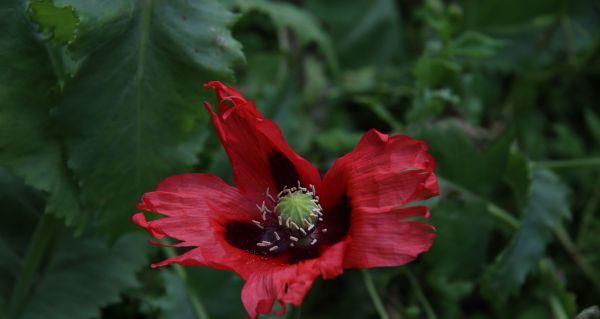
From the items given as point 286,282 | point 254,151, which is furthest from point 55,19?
point 286,282

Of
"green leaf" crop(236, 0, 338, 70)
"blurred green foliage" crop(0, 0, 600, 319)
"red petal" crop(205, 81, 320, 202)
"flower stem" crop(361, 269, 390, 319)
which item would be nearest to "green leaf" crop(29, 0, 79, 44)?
"blurred green foliage" crop(0, 0, 600, 319)

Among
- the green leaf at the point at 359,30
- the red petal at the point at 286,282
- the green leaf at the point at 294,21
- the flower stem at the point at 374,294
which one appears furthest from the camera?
the green leaf at the point at 359,30

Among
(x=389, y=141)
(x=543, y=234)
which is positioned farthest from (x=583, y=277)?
(x=389, y=141)

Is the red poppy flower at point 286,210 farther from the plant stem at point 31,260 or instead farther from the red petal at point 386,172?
the plant stem at point 31,260

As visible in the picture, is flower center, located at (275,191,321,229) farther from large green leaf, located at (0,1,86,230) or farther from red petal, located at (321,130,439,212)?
large green leaf, located at (0,1,86,230)

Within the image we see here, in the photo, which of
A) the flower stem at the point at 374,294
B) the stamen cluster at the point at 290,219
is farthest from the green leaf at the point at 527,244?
the stamen cluster at the point at 290,219

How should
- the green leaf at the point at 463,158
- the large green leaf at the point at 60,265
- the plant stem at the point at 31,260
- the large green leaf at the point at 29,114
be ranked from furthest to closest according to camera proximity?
the green leaf at the point at 463,158 → the large green leaf at the point at 60,265 → the plant stem at the point at 31,260 → the large green leaf at the point at 29,114

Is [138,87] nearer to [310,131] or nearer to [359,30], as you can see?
[310,131]

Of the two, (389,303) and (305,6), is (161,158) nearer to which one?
(389,303)
